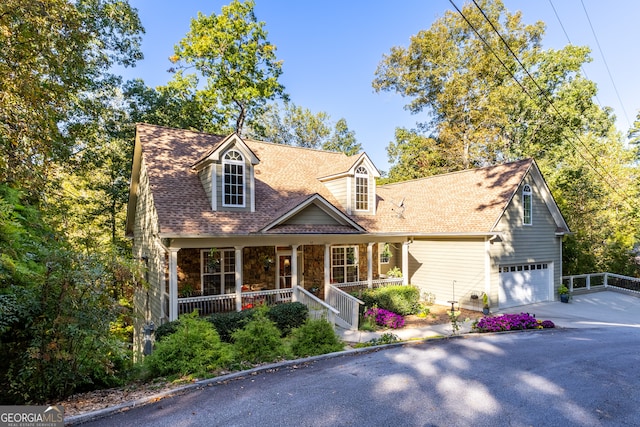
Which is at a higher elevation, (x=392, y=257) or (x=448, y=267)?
(x=392, y=257)

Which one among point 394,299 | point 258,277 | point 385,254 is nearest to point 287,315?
point 258,277

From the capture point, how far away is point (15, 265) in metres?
5.20

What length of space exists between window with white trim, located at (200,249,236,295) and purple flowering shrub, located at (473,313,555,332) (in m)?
8.97

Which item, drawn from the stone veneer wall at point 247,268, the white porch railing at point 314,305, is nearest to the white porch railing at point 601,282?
the white porch railing at point 314,305

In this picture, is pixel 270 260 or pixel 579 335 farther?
pixel 270 260

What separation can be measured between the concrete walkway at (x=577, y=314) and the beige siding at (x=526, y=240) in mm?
1756

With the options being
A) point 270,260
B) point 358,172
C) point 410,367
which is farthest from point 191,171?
point 410,367

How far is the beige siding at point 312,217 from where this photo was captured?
42.2 feet

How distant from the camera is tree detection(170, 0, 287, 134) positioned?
76.9 feet

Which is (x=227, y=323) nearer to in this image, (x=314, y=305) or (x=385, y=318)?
(x=314, y=305)

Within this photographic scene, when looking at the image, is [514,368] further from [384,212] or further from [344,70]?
[344,70]

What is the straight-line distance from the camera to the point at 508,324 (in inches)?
444

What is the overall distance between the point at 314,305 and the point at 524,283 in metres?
10.7

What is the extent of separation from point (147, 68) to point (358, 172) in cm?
1443
